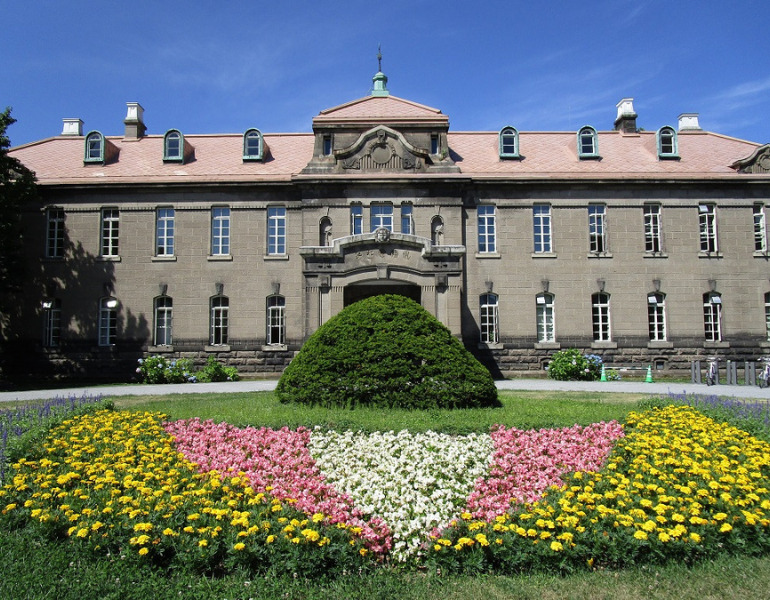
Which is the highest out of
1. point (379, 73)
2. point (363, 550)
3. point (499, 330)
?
point (379, 73)

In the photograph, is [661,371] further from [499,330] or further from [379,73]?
[379,73]

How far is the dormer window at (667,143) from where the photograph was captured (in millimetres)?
27594

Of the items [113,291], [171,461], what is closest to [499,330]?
[113,291]

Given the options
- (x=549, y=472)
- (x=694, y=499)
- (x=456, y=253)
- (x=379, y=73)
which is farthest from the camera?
(x=379, y=73)

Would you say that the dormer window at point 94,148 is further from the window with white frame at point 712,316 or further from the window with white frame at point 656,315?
the window with white frame at point 712,316

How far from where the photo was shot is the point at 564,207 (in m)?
26.0

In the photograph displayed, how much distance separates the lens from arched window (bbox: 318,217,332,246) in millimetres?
25016

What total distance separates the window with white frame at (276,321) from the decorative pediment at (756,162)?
21996 mm

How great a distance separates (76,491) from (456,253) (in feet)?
56.5

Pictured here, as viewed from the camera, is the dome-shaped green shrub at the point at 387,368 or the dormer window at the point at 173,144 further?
the dormer window at the point at 173,144

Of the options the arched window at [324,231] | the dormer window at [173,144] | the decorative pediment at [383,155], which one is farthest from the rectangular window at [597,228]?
the dormer window at [173,144]

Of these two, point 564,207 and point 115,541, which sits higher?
point 564,207

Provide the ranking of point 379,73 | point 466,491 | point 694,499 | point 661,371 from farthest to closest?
point 379,73, point 661,371, point 466,491, point 694,499

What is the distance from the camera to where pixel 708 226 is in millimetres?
26328
